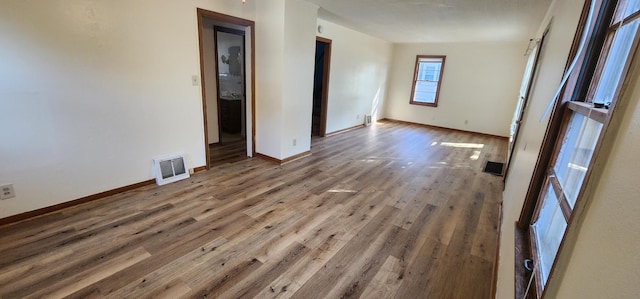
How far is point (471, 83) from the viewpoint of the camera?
22.4ft

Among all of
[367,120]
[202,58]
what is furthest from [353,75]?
[202,58]

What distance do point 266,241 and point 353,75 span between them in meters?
4.91

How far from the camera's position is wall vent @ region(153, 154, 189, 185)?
3059 millimetres

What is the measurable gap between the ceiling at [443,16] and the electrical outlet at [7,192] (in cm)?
371

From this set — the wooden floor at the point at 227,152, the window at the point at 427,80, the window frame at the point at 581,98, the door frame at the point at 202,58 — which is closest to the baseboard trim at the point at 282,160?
the door frame at the point at 202,58

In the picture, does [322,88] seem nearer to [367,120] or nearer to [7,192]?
[367,120]

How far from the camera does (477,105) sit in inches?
269

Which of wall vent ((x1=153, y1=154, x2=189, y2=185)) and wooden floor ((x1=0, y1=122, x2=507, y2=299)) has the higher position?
wall vent ((x1=153, y1=154, x2=189, y2=185))

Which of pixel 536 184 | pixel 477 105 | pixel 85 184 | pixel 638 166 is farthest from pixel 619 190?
pixel 477 105

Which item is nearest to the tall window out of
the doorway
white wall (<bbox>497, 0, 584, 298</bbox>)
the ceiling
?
white wall (<bbox>497, 0, 584, 298</bbox>)

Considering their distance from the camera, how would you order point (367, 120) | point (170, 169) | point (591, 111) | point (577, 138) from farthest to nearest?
point (367, 120), point (170, 169), point (577, 138), point (591, 111)

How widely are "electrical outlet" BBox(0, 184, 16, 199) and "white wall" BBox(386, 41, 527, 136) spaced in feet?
25.7

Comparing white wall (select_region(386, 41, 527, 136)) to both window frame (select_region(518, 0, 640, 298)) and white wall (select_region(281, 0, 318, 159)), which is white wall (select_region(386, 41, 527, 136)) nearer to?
white wall (select_region(281, 0, 318, 159))

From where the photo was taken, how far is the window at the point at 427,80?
23.8 feet
